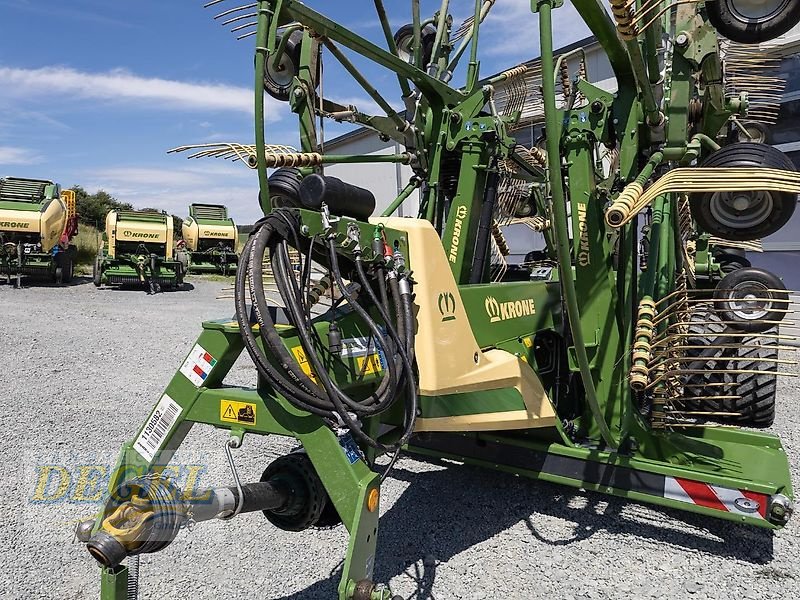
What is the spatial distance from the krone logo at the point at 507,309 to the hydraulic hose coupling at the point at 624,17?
138cm

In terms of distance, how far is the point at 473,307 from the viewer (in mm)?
3082

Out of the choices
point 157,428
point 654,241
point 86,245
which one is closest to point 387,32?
point 654,241

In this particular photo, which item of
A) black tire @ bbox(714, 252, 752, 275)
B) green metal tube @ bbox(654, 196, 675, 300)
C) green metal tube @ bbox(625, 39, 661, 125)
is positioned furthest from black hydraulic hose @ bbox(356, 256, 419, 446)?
black tire @ bbox(714, 252, 752, 275)

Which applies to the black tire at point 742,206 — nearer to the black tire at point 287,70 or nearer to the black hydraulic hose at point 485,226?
the black hydraulic hose at point 485,226

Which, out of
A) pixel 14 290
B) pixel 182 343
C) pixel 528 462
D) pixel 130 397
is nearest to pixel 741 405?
pixel 528 462

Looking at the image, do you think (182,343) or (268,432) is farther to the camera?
(182,343)

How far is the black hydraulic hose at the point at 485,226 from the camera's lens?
375 centimetres

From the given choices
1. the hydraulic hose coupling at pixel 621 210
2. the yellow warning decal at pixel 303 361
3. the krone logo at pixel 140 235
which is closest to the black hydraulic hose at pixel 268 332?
the yellow warning decal at pixel 303 361

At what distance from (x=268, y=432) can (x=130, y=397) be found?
13.7 feet

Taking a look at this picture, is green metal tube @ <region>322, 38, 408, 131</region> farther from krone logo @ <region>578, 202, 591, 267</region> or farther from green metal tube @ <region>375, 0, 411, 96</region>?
krone logo @ <region>578, 202, 591, 267</region>

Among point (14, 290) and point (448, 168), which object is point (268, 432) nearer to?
point (448, 168)

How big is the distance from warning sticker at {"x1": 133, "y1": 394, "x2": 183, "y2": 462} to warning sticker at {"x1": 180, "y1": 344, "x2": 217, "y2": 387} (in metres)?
0.12

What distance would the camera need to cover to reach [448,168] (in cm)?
391

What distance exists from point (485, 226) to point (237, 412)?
6.51 feet
